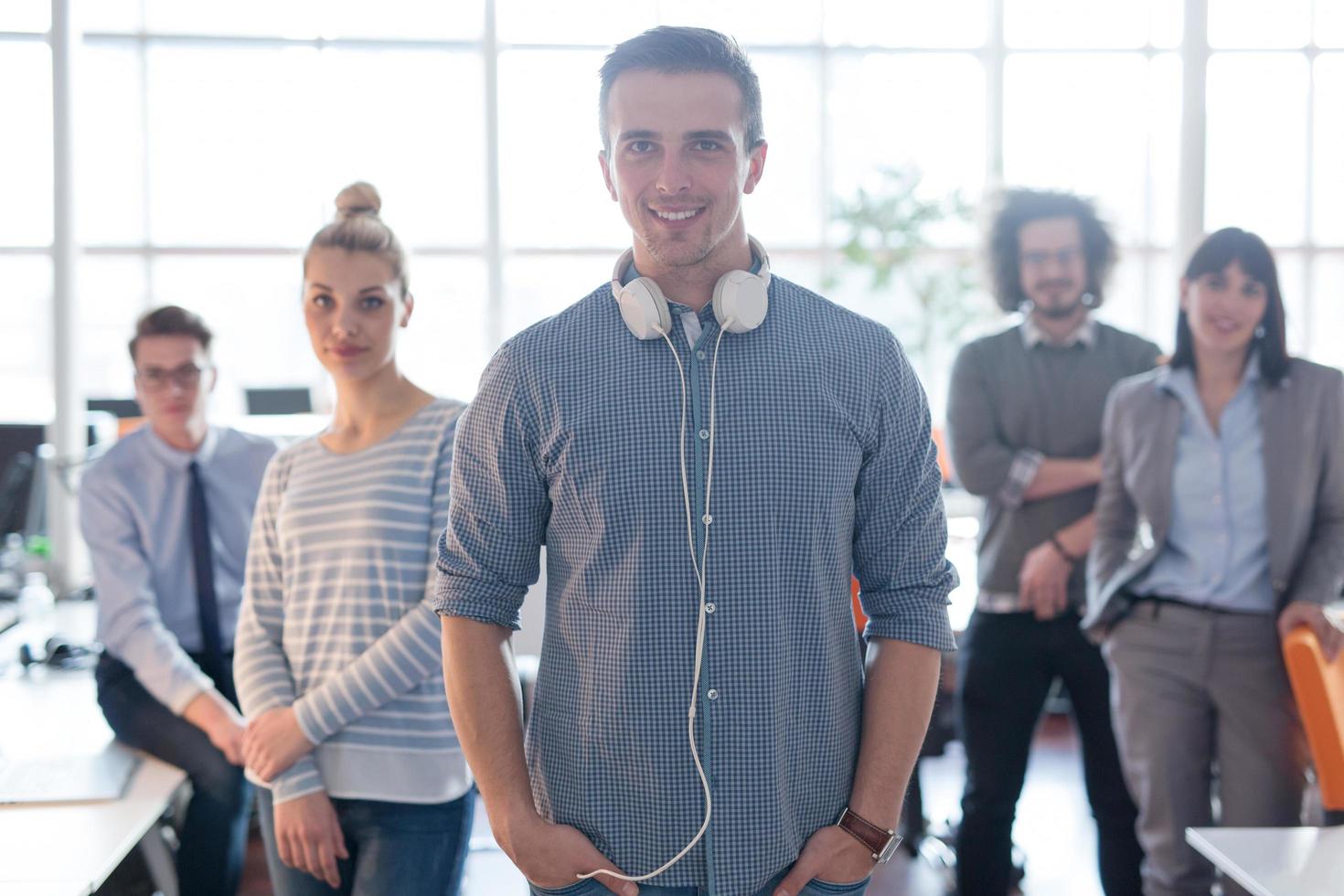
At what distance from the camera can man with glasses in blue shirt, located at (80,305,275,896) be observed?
2717 millimetres

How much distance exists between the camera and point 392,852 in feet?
5.97

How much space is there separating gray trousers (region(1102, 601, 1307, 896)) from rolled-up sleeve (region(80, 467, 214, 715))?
2.05 meters

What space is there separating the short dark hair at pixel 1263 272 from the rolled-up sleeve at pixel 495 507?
1.83 meters

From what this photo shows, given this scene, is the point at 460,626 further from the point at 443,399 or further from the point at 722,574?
the point at 443,399

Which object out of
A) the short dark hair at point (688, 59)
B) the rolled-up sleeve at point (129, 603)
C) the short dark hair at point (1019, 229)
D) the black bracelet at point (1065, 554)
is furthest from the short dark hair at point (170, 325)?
the black bracelet at point (1065, 554)

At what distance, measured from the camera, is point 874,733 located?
1.47 meters

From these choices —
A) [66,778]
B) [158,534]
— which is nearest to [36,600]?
[158,534]

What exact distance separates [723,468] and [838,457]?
0.46ft

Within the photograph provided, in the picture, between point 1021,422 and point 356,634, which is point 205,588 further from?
point 1021,422

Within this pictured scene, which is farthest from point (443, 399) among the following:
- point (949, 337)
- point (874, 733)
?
point (949, 337)

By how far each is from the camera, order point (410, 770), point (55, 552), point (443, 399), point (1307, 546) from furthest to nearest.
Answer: point (55, 552)
point (1307, 546)
point (443, 399)
point (410, 770)

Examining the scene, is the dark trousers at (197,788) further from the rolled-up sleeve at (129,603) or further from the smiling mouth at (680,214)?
the smiling mouth at (680,214)

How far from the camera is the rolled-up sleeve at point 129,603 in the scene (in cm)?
270

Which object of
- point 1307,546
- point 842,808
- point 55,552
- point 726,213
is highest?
point 726,213
